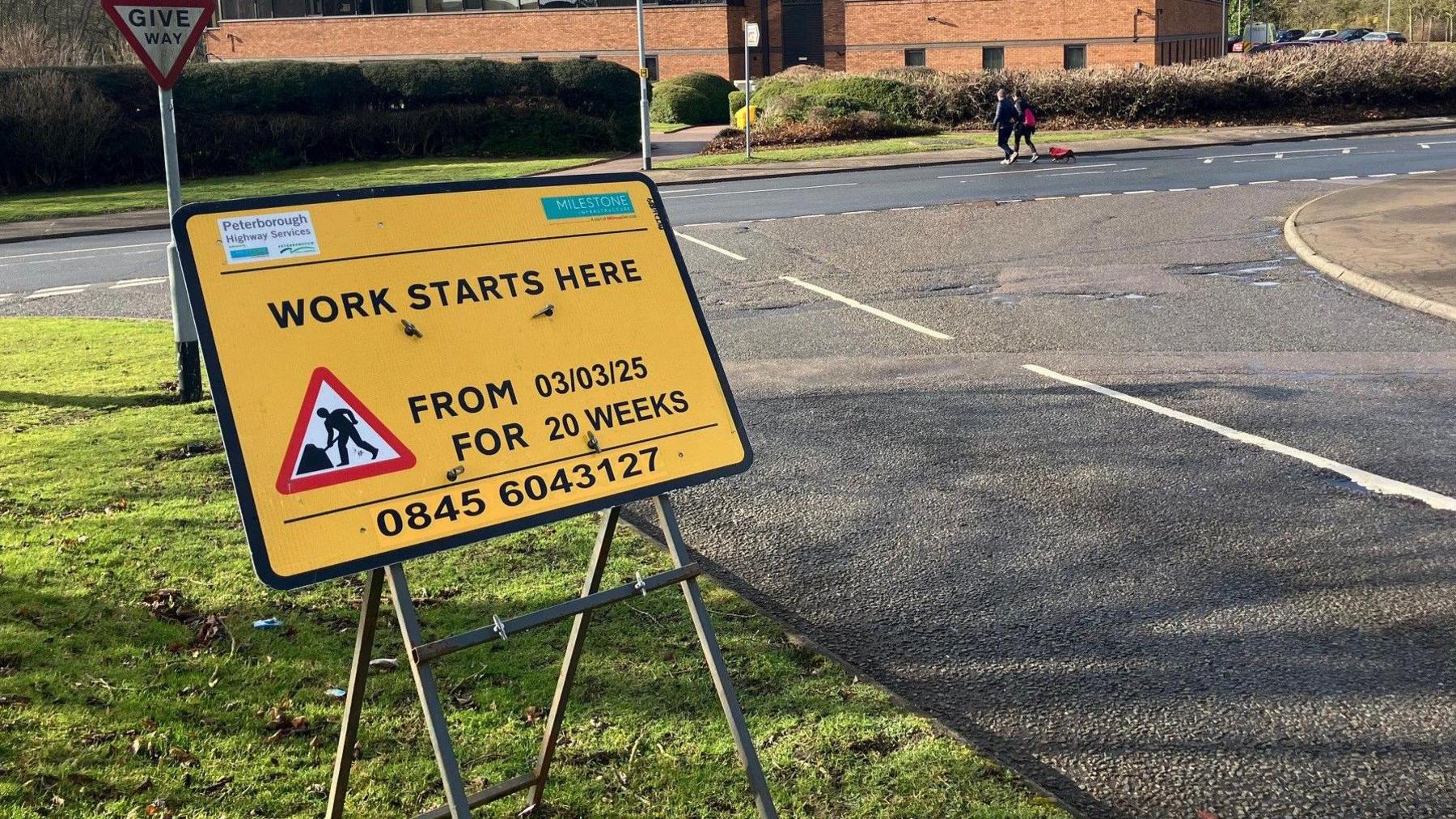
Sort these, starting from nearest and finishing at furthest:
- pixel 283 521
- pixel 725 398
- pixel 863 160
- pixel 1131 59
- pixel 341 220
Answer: pixel 283 521 < pixel 341 220 < pixel 725 398 < pixel 863 160 < pixel 1131 59

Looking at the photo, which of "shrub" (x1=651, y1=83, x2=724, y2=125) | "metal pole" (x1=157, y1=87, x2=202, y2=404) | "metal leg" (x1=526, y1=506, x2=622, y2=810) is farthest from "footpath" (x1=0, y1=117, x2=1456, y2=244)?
"metal leg" (x1=526, y1=506, x2=622, y2=810)

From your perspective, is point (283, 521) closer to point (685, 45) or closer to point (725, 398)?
point (725, 398)

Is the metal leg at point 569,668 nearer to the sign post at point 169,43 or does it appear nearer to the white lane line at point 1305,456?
the white lane line at point 1305,456

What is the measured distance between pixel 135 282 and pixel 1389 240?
46.4 feet

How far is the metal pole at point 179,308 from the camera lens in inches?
313

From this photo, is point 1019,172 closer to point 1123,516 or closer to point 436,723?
point 1123,516

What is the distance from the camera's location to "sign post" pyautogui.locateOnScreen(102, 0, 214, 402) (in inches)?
310

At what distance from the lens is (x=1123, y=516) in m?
6.21

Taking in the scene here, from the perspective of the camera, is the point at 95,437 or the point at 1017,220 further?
the point at 1017,220

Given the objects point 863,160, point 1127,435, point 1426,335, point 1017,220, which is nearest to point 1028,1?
point 863,160

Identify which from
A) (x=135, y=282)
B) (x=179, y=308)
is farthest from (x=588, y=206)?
(x=135, y=282)

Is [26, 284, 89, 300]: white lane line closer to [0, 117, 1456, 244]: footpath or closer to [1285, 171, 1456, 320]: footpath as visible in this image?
[0, 117, 1456, 244]: footpath

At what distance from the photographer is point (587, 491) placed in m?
3.18

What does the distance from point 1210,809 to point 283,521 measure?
257cm
